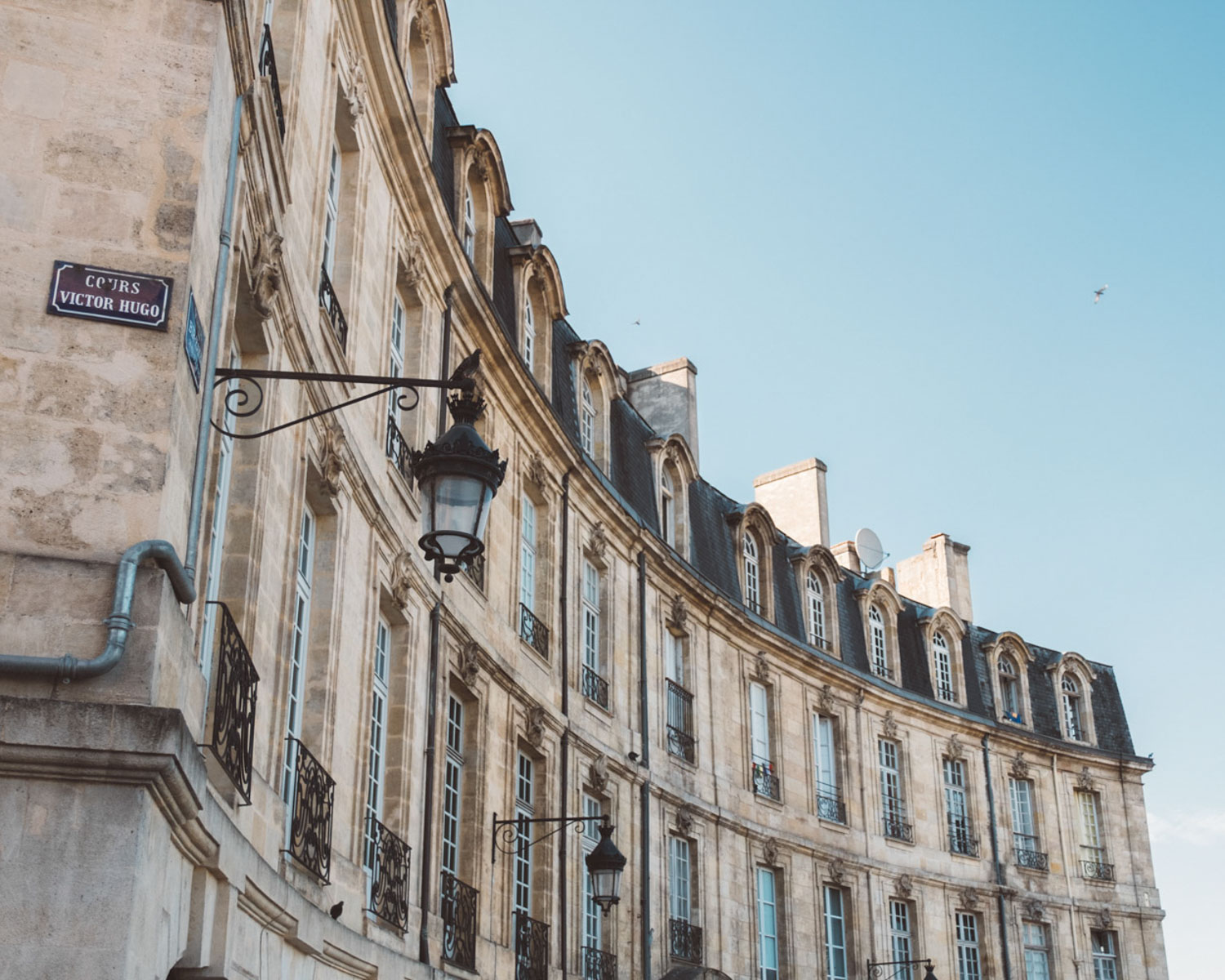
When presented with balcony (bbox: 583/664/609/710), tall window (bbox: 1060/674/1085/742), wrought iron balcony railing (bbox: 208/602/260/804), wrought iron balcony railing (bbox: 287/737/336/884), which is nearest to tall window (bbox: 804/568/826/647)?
tall window (bbox: 1060/674/1085/742)

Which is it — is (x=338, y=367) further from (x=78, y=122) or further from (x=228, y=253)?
(x=78, y=122)

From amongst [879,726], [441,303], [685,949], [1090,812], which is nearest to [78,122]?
[441,303]

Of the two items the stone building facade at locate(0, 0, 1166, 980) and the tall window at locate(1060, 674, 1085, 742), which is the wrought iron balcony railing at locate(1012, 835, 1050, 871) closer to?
the stone building facade at locate(0, 0, 1166, 980)

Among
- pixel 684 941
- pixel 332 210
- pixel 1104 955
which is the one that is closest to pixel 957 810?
pixel 1104 955

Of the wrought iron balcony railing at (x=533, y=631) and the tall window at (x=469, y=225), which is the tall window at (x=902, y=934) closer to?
the wrought iron balcony railing at (x=533, y=631)

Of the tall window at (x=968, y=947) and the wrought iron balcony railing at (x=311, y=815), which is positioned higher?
the tall window at (x=968, y=947)

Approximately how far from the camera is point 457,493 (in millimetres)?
6562

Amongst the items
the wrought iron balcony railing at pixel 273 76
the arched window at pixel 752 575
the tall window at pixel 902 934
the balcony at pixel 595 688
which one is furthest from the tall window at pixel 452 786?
the tall window at pixel 902 934

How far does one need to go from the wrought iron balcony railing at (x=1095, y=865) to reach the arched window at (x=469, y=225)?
54.5 feet

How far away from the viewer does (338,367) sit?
1044 cm

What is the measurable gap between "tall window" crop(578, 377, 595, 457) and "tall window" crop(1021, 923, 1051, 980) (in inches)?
458

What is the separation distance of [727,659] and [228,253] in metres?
14.6

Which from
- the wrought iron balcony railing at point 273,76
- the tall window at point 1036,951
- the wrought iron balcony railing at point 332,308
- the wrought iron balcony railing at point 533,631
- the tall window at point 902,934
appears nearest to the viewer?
the wrought iron balcony railing at point 273,76

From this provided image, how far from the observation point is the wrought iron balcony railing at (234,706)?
292 inches
